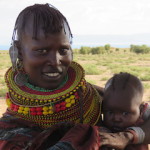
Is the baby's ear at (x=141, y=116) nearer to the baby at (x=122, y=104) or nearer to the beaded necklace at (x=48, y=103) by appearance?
the baby at (x=122, y=104)

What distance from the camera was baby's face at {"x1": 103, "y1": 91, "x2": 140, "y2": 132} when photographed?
76.5 inches

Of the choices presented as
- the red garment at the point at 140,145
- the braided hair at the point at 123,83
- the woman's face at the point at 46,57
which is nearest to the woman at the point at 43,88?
the woman's face at the point at 46,57

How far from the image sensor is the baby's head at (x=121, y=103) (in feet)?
6.38

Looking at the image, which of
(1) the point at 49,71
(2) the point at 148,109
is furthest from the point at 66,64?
(2) the point at 148,109

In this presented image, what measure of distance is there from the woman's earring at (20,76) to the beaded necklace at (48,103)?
0.10ft

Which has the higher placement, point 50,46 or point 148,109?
point 50,46

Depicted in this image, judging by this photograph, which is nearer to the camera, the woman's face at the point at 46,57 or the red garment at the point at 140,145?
the woman's face at the point at 46,57

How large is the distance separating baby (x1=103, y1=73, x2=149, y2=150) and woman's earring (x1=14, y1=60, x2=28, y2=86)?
64cm

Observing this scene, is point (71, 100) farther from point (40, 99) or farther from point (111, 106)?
point (111, 106)

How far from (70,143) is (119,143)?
0.39m

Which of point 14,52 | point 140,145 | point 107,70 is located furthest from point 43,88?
point 107,70

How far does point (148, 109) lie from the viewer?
6.82 feet

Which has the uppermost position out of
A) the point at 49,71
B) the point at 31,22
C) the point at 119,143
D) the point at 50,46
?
the point at 31,22

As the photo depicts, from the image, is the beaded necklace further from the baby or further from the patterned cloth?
the baby
